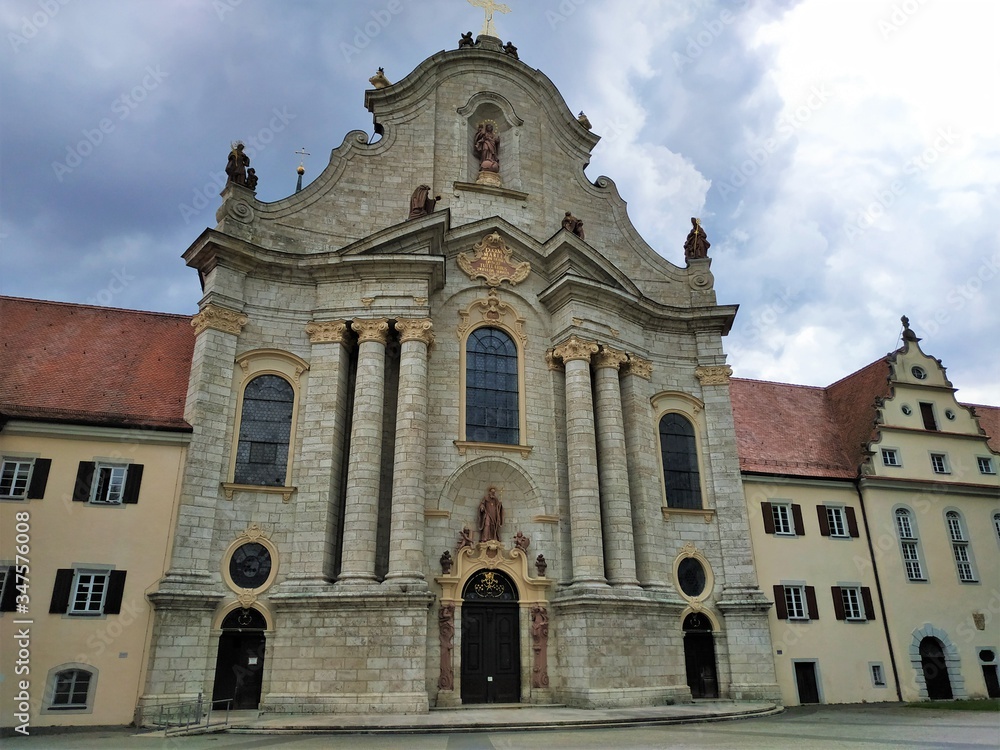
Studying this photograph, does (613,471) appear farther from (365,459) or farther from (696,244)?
Result: (696,244)

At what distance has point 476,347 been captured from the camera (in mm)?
24562

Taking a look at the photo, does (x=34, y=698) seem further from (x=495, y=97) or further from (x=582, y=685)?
(x=495, y=97)

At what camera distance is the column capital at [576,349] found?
79.7 feet

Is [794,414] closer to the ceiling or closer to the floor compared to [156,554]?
closer to the ceiling

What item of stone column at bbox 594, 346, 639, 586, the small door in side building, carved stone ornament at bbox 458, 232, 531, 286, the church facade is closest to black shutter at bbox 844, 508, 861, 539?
the church facade

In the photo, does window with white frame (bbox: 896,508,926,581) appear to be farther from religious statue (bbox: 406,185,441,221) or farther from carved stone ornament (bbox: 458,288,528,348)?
religious statue (bbox: 406,185,441,221)

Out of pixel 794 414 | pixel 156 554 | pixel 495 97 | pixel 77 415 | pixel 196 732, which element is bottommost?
pixel 196 732

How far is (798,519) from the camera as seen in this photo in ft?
86.1

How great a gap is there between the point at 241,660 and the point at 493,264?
1406 centimetres

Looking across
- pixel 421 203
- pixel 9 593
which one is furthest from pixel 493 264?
pixel 9 593

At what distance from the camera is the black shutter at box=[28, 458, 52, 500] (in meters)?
18.8

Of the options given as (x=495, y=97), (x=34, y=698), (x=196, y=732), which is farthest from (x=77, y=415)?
(x=495, y=97)

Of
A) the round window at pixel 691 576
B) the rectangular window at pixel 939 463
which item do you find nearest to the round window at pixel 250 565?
the round window at pixel 691 576

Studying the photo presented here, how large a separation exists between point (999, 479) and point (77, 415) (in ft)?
104
